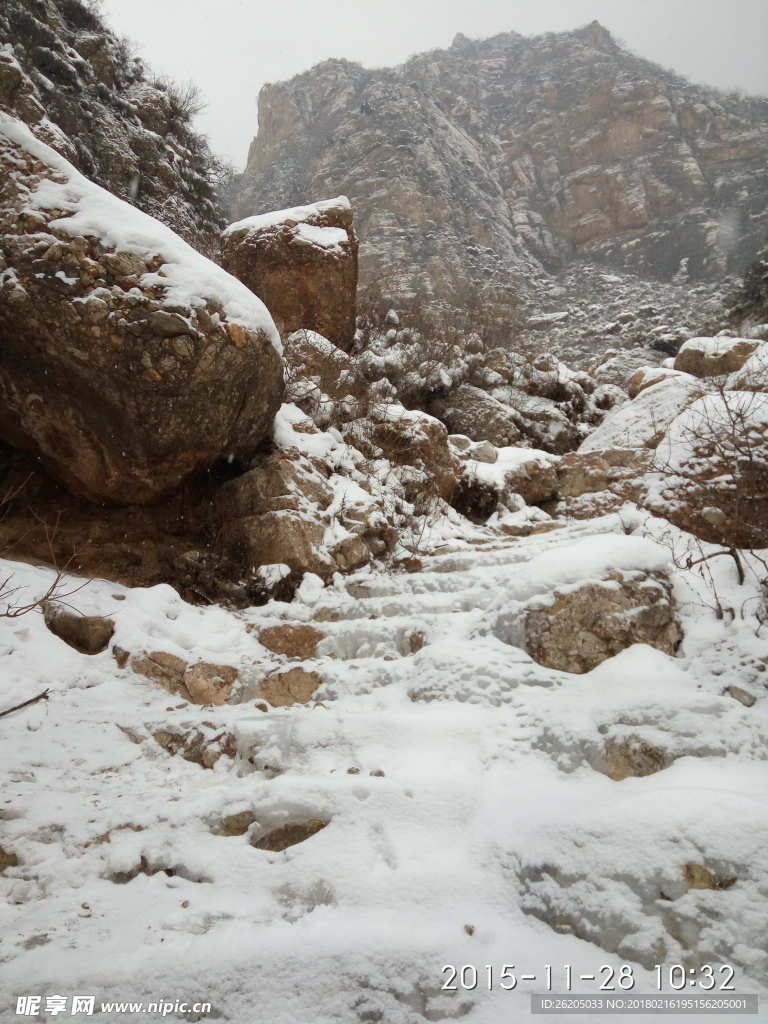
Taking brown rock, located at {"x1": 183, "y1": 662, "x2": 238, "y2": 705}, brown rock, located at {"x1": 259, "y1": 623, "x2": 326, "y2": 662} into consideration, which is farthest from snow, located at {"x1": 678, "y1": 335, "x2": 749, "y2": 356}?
brown rock, located at {"x1": 183, "y1": 662, "x2": 238, "y2": 705}

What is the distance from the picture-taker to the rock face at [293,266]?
30.3ft

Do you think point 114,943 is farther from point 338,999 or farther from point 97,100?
point 97,100

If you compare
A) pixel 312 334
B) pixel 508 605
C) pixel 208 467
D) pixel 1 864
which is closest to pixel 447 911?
pixel 1 864

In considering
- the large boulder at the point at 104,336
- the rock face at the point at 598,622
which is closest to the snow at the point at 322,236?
the large boulder at the point at 104,336

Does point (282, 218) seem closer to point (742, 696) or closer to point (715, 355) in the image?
point (715, 355)

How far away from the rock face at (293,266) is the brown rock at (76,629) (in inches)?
240

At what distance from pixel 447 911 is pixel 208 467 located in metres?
4.42

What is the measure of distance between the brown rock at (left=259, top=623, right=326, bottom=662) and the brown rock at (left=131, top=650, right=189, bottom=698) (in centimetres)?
75

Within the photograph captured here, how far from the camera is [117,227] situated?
4.78m

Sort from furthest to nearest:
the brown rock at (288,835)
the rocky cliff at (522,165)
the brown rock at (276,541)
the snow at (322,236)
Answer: the rocky cliff at (522,165) < the snow at (322,236) < the brown rock at (276,541) < the brown rock at (288,835)

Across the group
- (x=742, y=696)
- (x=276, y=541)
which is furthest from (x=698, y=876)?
(x=276, y=541)

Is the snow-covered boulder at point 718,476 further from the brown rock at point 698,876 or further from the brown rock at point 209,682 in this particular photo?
the brown rock at point 209,682

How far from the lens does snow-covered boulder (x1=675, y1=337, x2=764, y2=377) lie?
1021 cm
